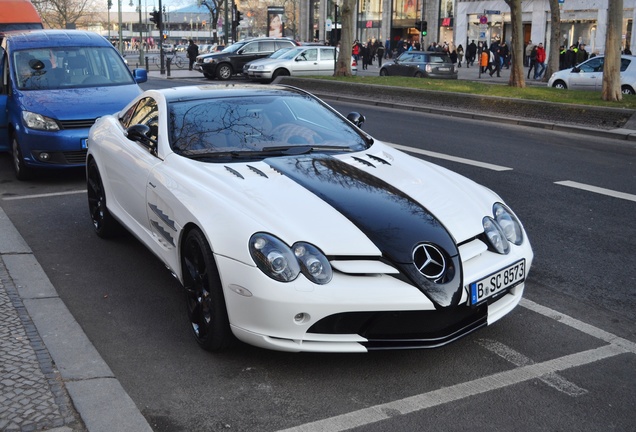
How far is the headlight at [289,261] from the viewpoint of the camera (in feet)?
13.4

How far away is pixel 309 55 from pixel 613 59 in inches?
708

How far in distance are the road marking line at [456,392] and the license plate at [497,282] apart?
17.1 inches

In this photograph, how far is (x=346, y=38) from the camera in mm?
30062

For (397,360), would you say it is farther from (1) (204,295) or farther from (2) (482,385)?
(1) (204,295)

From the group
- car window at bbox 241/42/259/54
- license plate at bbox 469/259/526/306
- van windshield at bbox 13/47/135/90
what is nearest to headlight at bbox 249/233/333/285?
license plate at bbox 469/259/526/306

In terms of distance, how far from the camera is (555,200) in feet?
29.2

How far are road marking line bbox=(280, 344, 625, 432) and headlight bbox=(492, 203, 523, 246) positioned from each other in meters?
0.77

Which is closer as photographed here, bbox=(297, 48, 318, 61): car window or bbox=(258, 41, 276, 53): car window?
bbox=(297, 48, 318, 61): car window

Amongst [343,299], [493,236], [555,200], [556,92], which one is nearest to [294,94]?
[493,236]

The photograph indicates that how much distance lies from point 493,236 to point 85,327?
2.62m

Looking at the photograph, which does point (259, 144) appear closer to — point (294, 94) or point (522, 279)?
point (294, 94)

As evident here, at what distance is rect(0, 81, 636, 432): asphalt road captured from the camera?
3.86m

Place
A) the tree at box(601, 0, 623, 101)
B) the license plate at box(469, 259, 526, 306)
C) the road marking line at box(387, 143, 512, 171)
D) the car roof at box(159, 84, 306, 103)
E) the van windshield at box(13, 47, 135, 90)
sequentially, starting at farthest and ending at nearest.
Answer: the tree at box(601, 0, 623, 101) < the road marking line at box(387, 143, 512, 171) < the van windshield at box(13, 47, 135, 90) < the car roof at box(159, 84, 306, 103) < the license plate at box(469, 259, 526, 306)

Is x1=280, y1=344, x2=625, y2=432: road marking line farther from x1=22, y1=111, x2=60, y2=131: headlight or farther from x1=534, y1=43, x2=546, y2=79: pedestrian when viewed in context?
x1=534, y1=43, x2=546, y2=79: pedestrian
